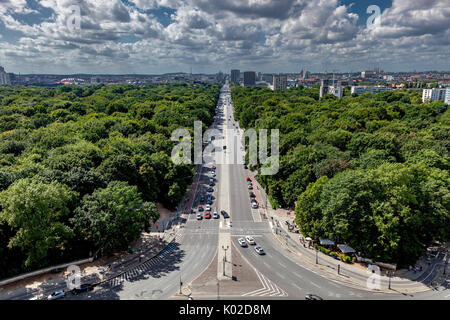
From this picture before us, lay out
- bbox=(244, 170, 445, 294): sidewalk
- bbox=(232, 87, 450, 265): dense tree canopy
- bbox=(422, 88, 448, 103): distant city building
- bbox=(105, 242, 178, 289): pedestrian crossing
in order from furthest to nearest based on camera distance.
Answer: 1. bbox=(422, 88, 448, 103): distant city building
2. bbox=(232, 87, 450, 265): dense tree canopy
3. bbox=(244, 170, 445, 294): sidewalk
4. bbox=(105, 242, 178, 289): pedestrian crossing

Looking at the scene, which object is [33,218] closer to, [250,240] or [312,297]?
[250,240]

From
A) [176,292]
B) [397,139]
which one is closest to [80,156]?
[176,292]

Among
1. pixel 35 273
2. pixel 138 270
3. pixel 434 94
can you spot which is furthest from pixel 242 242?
pixel 434 94

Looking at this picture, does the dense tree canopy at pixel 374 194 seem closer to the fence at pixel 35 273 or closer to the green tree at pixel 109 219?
the green tree at pixel 109 219

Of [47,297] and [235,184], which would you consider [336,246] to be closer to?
[235,184]

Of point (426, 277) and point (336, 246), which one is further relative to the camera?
point (336, 246)

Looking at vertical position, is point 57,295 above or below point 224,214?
below

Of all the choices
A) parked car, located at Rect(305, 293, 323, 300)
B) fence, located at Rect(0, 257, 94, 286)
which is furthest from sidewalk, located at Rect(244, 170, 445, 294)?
fence, located at Rect(0, 257, 94, 286)

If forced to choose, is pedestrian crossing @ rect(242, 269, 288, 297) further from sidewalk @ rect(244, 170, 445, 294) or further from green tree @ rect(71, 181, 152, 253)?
green tree @ rect(71, 181, 152, 253)

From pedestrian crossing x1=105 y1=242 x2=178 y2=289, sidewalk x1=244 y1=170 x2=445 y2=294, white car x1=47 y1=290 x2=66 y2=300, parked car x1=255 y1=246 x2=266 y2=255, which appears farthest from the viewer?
parked car x1=255 y1=246 x2=266 y2=255
